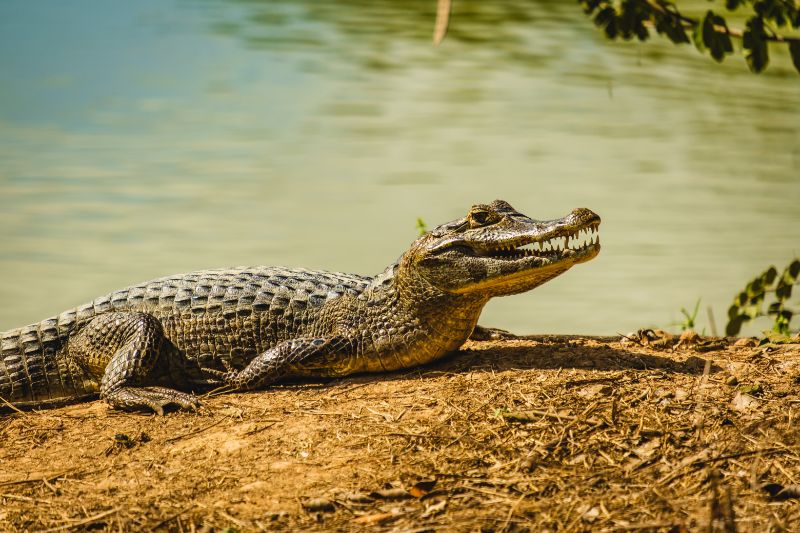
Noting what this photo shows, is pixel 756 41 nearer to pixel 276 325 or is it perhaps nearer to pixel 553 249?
pixel 553 249

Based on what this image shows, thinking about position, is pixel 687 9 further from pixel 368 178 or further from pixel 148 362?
pixel 148 362

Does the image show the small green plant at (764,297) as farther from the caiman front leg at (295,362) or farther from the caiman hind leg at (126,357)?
the caiman hind leg at (126,357)

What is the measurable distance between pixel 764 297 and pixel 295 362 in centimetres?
303

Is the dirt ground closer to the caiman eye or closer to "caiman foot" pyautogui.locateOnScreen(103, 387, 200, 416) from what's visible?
"caiman foot" pyautogui.locateOnScreen(103, 387, 200, 416)

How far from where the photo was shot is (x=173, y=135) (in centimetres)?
1333

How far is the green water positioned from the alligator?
9.60 ft

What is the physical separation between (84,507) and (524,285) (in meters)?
2.53

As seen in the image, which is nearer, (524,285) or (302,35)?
(524,285)

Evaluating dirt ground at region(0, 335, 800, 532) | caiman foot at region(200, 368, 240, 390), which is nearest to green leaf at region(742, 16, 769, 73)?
dirt ground at region(0, 335, 800, 532)

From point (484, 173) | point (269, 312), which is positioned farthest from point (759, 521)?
point (484, 173)

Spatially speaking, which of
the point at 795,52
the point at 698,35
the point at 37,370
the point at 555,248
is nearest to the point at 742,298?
the point at 795,52

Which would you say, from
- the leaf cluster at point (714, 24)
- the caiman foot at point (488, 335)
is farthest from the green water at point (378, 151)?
the leaf cluster at point (714, 24)

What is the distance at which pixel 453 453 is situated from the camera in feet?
14.3

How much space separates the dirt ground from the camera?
12.7ft
